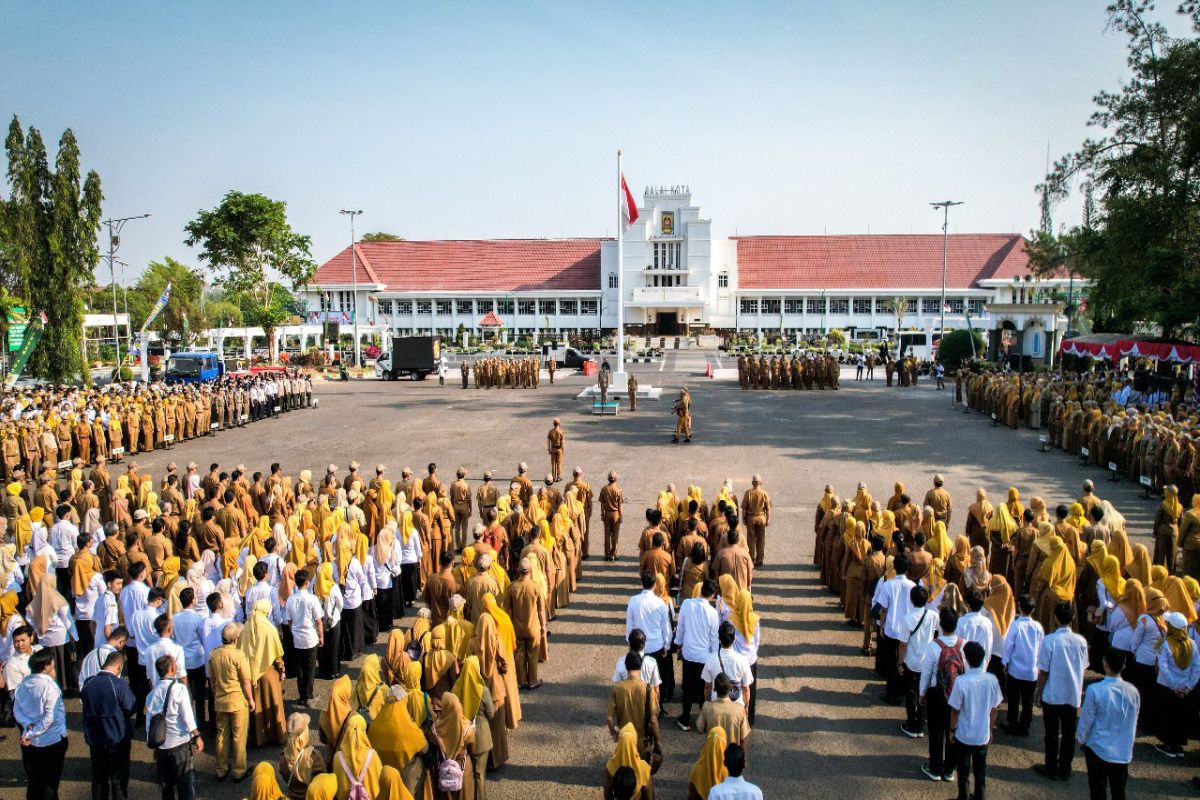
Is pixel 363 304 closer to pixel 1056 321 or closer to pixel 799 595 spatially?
pixel 1056 321

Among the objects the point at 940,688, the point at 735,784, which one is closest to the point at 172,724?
the point at 735,784

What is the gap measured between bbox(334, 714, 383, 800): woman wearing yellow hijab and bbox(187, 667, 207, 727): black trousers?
2997 mm

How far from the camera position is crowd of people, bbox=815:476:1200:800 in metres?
5.80

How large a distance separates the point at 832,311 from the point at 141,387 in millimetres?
Answer: 52248

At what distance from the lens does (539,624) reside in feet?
25.7

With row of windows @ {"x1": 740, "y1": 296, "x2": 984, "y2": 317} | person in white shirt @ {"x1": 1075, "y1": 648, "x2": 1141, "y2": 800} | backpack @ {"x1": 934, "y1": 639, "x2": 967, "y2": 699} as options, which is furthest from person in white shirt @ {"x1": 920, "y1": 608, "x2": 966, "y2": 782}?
row of windows @ {"x1": 740, "y1": 296, "x2": 984, "y2": 317}

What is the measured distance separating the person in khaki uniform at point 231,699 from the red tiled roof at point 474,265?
61.1m

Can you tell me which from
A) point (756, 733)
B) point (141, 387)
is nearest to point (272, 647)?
point (756, 733)

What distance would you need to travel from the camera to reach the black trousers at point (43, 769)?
19.3 feet

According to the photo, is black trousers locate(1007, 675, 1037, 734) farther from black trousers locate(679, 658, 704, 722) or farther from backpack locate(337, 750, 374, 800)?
backpack locate(337, 750, 374, 800)

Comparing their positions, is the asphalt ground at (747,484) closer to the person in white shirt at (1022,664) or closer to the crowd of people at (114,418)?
the person in white shirt at (1022,664)

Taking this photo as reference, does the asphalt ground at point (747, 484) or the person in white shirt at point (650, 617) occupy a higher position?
the person in white shirt at point (650, 617)

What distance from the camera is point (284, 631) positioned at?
795 centimetres

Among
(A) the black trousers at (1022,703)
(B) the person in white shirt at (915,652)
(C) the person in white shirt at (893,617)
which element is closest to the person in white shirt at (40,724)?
(B) the person in white shirt at (915,652)
